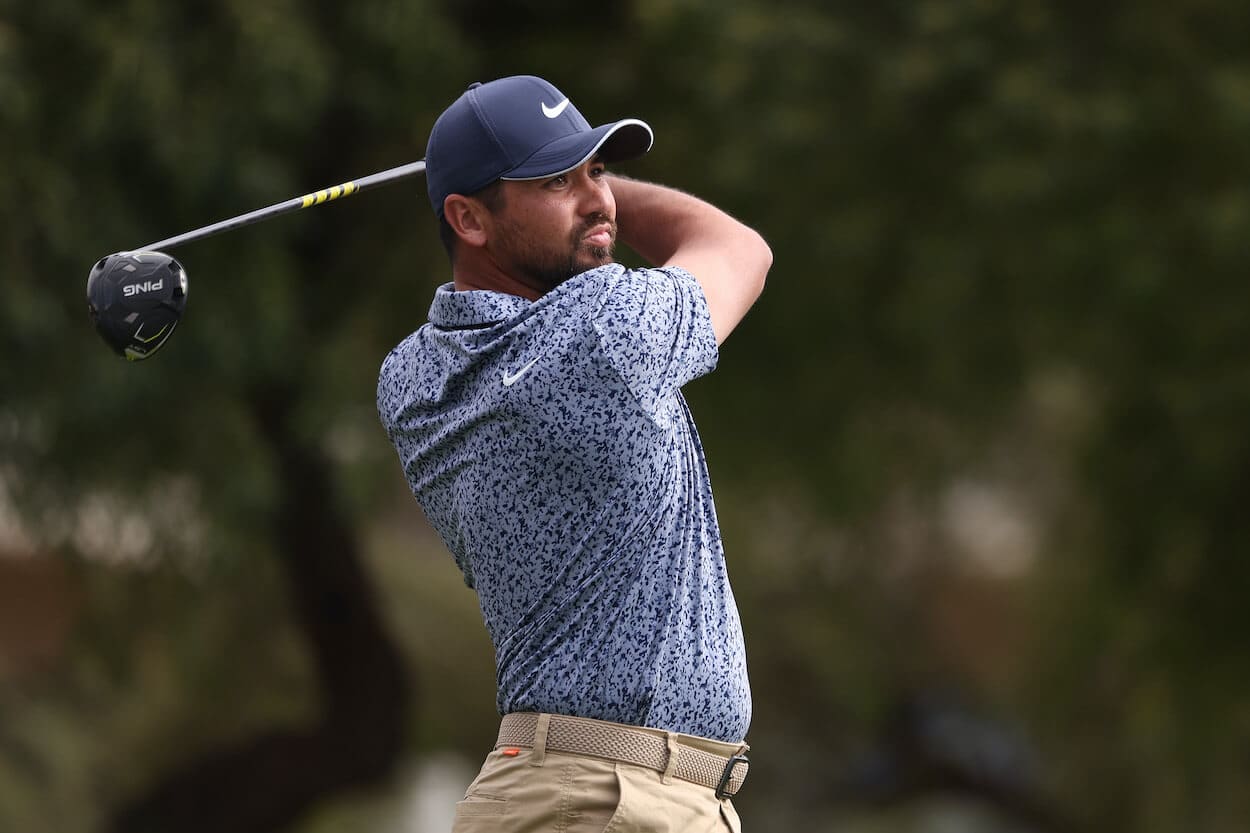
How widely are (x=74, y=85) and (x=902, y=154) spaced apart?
4022 millimetres

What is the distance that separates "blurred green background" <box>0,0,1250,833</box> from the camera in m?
9.09

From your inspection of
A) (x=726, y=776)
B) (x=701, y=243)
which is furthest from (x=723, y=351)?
(x=726, y=776)

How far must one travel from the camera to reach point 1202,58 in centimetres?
933

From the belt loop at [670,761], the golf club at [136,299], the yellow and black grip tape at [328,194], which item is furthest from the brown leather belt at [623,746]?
the yellow and black grip tape at [328,194]

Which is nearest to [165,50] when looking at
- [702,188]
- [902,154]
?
[702,188]

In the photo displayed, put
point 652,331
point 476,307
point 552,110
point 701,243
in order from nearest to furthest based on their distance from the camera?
point 652,331 → point 476,307 → point 552,110 → point 701,243

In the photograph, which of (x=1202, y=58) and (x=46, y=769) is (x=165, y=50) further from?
(x=46, y=769)

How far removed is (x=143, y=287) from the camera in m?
3.15

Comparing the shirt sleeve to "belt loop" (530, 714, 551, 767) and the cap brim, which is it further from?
"belt loop" (530, 714, 551, 767)

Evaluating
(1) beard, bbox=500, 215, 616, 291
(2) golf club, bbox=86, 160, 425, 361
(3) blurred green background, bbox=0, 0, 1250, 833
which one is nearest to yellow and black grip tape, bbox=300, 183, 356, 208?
(2) golf club, bbox=86, 160, 425, 361

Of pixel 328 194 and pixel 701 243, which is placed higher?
pixel 701 243

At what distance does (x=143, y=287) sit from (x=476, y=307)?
586 mm

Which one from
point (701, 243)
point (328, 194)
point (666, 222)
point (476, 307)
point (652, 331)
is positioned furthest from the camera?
point (328, 194)

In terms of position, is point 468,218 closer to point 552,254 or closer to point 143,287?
point 552,254
